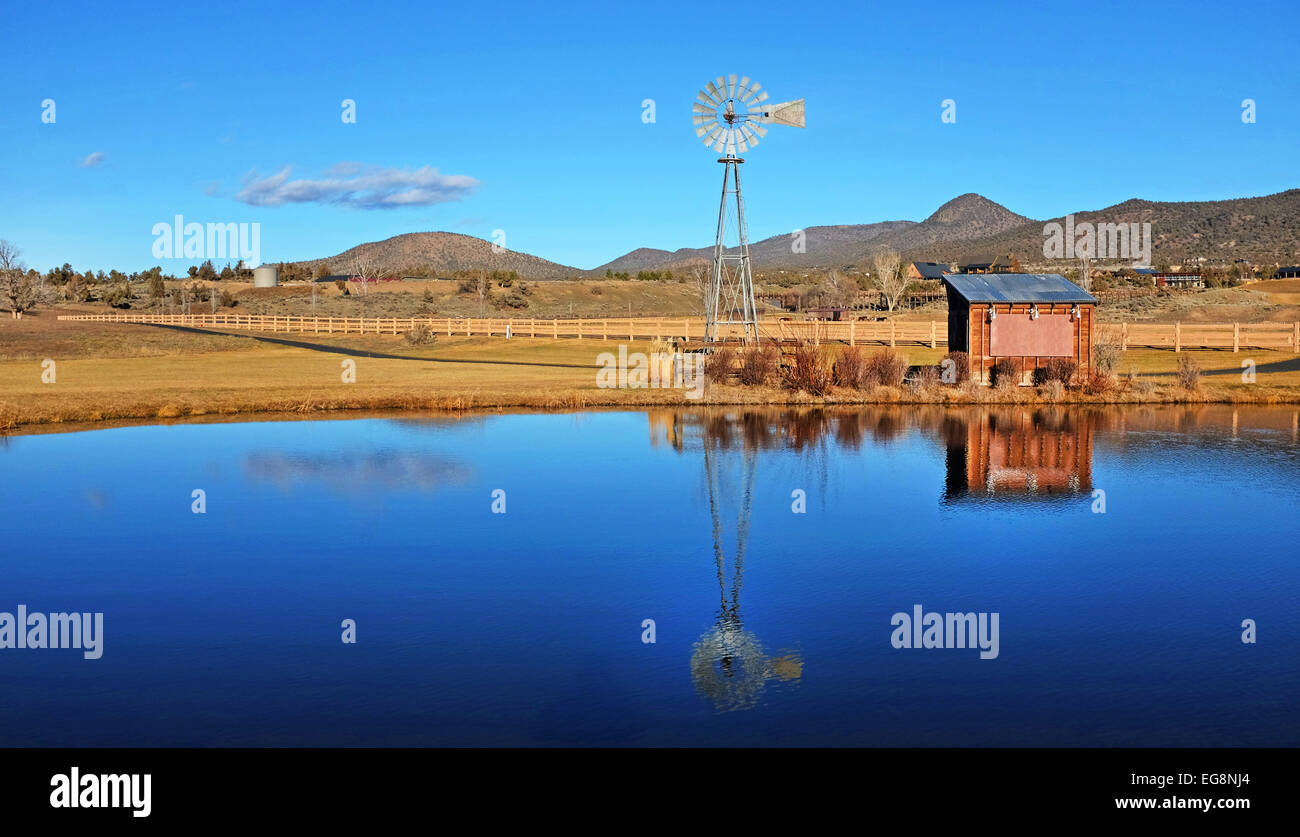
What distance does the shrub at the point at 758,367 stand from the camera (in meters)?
35.3

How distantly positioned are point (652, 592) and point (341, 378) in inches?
1158

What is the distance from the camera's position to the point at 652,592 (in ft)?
40.6

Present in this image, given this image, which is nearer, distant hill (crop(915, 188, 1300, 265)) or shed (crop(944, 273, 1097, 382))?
shed (crop(944, 273, 1097, 382))

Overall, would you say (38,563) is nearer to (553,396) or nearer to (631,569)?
(631,569)

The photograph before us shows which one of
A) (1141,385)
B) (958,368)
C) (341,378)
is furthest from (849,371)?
(341,378)

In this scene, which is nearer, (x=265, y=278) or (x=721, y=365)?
(x=721, y=365)

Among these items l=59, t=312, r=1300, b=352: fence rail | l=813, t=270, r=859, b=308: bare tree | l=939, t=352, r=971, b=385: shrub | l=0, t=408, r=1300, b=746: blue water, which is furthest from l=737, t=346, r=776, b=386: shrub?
l=813, t=270, r=859, b=308: bare tree

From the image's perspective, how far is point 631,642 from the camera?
10586mm

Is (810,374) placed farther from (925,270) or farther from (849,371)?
(925,270)

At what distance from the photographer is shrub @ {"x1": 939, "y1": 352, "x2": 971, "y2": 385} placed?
33688 mm

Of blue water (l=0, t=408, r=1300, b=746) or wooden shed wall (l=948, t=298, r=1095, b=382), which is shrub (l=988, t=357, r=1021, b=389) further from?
blue water (l=0, t=408, r=1300, b=746)

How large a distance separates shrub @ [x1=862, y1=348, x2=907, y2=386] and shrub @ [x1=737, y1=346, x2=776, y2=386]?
305 cm
